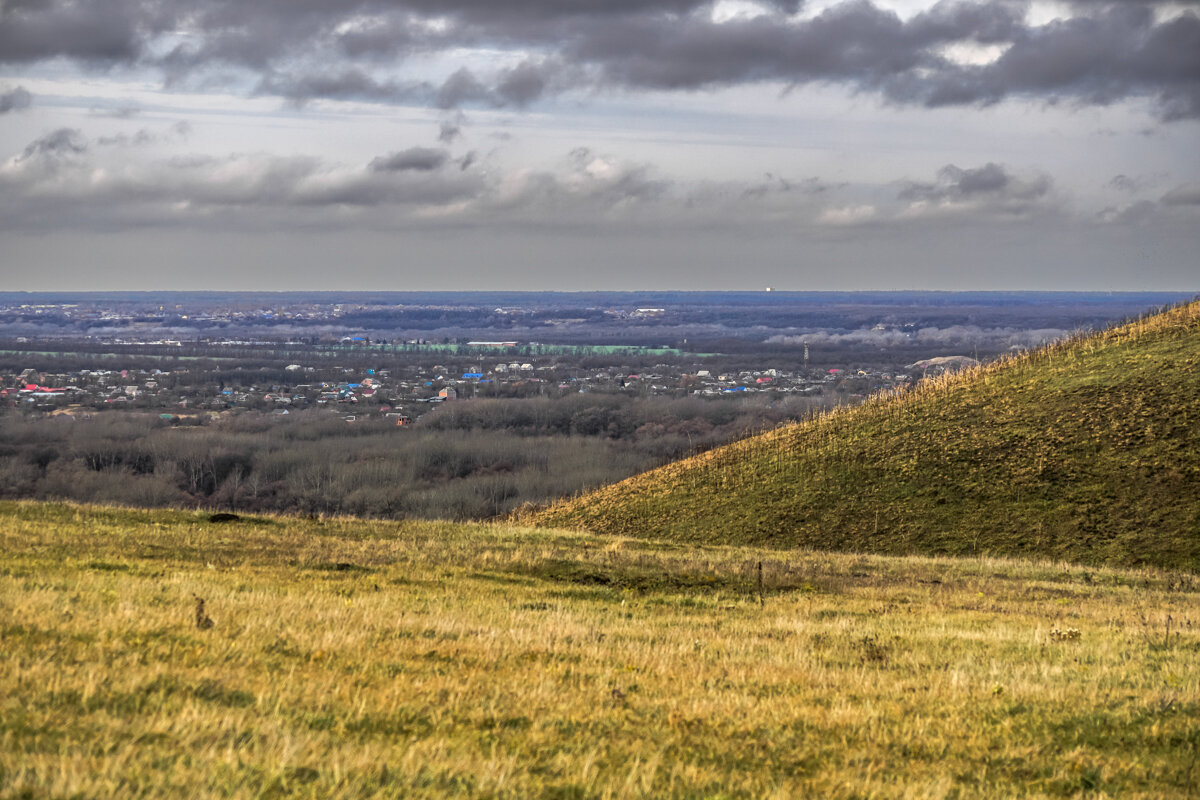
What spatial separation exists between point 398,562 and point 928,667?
44.8ft

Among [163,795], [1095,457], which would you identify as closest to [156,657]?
[163,795]

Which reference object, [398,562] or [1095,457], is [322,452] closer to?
[1095,457]

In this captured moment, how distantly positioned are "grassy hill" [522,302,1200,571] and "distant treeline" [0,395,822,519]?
41544 mm

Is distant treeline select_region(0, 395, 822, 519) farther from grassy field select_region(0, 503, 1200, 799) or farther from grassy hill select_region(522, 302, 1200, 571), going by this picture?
grassy field select_region(0, 503, 1200, 799)

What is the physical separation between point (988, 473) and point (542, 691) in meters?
52.3

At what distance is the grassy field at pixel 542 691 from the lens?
707 centimetres

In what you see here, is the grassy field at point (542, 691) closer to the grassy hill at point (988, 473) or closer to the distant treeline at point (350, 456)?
the grassy hill at point (988, 473)

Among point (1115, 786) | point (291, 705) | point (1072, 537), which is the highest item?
point (291, 705)

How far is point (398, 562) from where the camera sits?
939 inches

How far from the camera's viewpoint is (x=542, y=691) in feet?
32.9

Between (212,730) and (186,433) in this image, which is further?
(186,433)

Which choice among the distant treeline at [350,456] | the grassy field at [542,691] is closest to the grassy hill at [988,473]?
the grassy field at [542,691]

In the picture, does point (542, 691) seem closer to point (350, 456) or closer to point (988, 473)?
point (988, 473)

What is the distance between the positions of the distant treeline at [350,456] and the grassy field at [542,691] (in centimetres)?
8817
